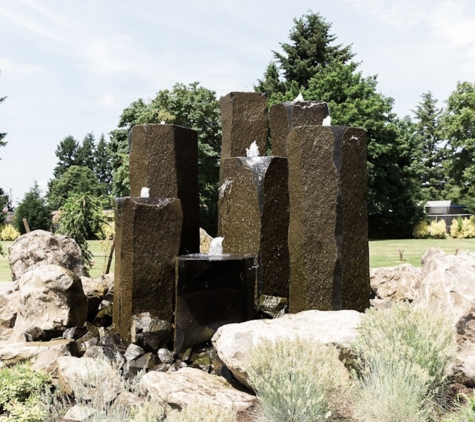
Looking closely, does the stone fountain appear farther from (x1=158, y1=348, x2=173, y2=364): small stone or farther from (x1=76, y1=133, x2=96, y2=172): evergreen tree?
(x1=76, y1=133, x2=96, y2=172): evergreen tree

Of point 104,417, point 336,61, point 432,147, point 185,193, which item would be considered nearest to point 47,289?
point 185,193

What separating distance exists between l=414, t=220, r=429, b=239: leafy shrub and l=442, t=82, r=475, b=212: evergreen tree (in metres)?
5.11

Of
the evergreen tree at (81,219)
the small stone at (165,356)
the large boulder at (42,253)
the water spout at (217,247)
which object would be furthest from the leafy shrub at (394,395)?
the evergreen tree at (81,219)

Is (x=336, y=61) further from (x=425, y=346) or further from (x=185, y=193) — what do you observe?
(x=425, y=346)

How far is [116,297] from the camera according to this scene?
278 inches

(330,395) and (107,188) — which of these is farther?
(107,188)

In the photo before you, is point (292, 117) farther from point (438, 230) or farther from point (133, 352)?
point (438, 230)

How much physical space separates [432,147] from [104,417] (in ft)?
177

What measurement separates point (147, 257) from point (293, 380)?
308 cm

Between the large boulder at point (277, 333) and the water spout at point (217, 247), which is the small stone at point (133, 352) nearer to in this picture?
the large boulder at point (277, 333)

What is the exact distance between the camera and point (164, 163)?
326 inches

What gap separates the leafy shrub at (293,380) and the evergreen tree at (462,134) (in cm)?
3518

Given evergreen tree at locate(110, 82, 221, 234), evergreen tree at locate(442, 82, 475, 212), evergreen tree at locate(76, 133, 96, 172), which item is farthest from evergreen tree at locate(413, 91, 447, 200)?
evergreen tree at locate(76, 133, 96, 172)

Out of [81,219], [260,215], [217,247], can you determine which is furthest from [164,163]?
[81,219]
